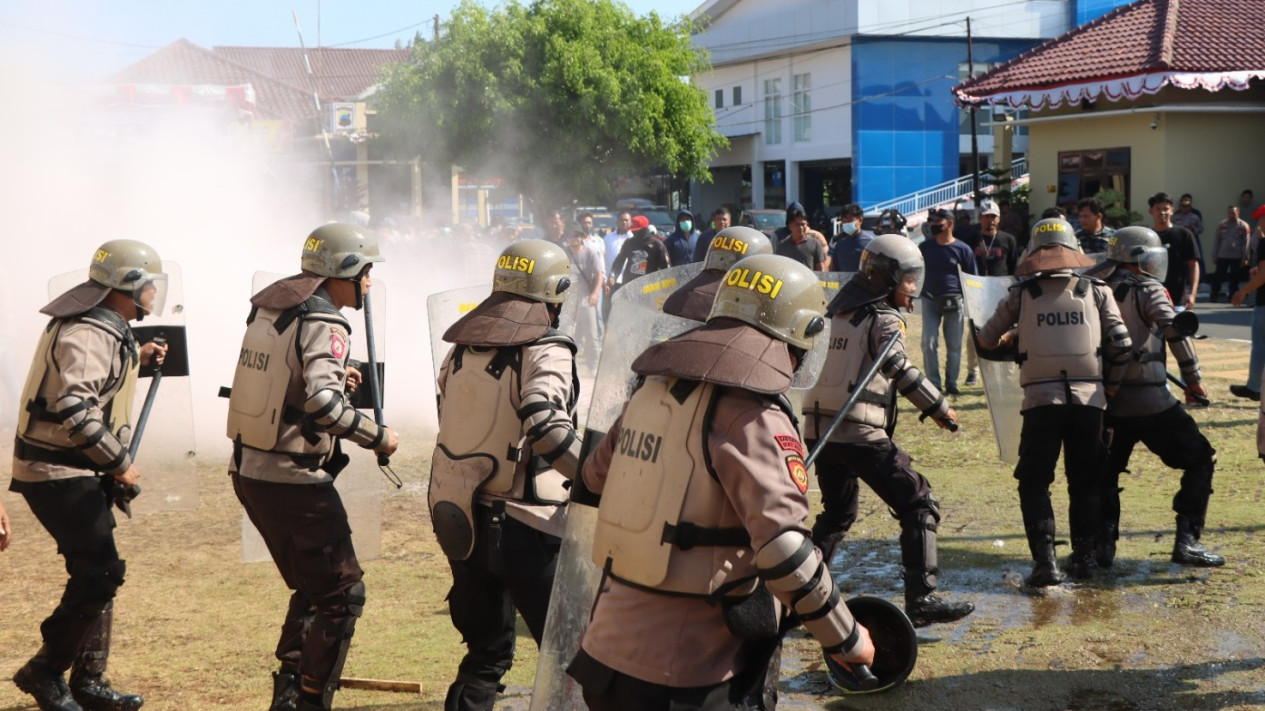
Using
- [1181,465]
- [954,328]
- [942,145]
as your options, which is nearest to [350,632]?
[1181,465]

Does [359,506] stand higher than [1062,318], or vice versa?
[1062,318]

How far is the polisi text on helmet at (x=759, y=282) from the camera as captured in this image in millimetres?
3145

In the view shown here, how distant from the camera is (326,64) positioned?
66.6m

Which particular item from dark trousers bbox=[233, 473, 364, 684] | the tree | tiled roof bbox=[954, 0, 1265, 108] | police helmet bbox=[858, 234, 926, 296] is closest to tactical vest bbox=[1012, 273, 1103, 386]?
police helmet bbox=[858, 234, 926, 296]

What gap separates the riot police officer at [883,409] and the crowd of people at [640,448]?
1 cm

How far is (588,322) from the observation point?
14328 mm

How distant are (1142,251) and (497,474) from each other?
13.7ft

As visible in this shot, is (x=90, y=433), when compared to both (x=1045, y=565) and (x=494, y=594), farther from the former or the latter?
(x=1045, y=565)

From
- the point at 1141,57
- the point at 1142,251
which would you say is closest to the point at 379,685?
the point at 1142,251

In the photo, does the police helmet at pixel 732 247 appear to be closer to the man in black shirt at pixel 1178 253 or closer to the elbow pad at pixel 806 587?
the elbow pad at pixel 806 587

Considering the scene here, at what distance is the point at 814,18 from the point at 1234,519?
44.8 metres

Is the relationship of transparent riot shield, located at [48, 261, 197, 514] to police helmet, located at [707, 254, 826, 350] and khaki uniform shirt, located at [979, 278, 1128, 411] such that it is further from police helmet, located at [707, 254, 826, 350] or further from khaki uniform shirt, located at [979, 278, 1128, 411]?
police helmet, located at [707, 254, 826, 350]

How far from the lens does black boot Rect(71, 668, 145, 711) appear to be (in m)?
5.10

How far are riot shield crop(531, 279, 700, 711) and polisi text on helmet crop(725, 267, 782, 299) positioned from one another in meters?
0.95
